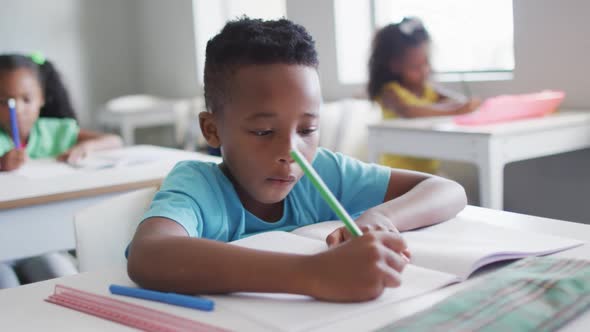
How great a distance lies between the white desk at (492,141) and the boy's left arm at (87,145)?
104 cm

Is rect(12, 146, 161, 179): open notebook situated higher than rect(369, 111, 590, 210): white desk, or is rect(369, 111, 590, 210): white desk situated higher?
rect(12, 146, 161, 179): open notebook

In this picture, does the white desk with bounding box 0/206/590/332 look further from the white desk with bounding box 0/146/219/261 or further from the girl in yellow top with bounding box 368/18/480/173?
the girl in yellow top with bounding box 368/18/480/173

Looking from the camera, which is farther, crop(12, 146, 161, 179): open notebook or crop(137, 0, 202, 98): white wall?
crop(137, 0, 202, 98): white wall

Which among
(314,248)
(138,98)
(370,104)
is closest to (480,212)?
(314,248)

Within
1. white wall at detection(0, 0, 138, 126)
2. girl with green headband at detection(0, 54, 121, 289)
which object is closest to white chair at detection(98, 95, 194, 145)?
white wall at detection(0, 0, 138, 126)

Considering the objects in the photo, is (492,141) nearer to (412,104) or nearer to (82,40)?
(412,104)

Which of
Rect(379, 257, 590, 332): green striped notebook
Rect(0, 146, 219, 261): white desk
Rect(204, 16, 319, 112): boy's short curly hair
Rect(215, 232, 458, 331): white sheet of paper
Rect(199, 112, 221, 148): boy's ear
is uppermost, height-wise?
Rect(204, 16, 319, 112): boy's short curly hair

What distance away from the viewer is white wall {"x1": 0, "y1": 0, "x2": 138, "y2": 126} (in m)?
5.89

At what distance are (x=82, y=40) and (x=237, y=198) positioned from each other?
566 centimetres

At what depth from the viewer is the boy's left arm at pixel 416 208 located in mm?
894

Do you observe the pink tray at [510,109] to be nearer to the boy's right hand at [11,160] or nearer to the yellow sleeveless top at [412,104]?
the yellow sleeveless top at [412,104]

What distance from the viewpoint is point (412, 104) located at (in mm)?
2936

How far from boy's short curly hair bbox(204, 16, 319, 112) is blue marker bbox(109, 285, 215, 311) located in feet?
1.10

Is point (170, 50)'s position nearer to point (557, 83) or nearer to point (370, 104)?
point (370, 104)
